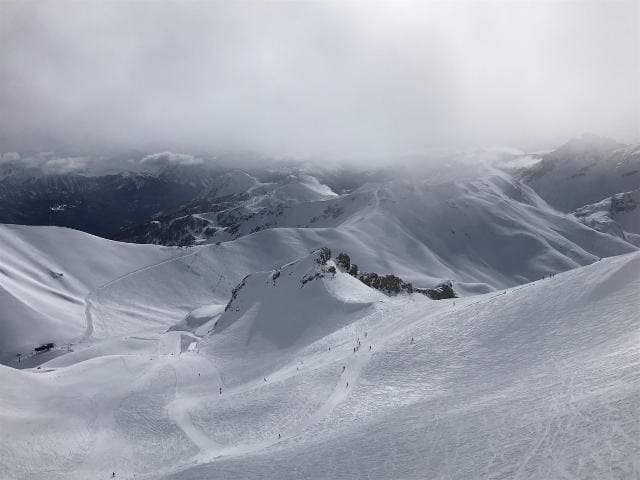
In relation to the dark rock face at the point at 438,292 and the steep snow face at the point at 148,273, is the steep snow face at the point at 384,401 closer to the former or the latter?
the dark rock face at the point at 438,292

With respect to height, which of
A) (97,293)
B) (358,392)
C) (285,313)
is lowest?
(97,293)

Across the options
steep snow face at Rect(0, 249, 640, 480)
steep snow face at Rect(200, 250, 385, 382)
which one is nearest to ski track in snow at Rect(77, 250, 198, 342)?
steep snow face at Rect(200, 250, 385, 382)

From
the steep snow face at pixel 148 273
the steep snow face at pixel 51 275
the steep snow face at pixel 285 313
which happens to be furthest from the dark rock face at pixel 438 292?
the steep snow face at pixel 51 275

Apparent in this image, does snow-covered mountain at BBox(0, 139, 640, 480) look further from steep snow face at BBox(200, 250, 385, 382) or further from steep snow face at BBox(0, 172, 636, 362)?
steep snow face at BBox(0, 172, 636, 362)

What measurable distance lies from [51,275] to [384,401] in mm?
129674

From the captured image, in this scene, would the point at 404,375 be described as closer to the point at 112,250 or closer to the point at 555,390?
the point at 555,390

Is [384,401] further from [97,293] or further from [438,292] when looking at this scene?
[97,293]

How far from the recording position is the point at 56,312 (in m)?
117

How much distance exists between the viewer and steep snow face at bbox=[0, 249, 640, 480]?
19.0 m

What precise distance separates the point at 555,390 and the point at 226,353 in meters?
38.5

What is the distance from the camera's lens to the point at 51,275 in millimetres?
137250

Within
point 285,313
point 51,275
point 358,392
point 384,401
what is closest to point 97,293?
point 51,275

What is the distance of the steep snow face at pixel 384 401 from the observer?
62.2 feet

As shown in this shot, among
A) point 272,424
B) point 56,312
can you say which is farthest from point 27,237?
point 272,424
